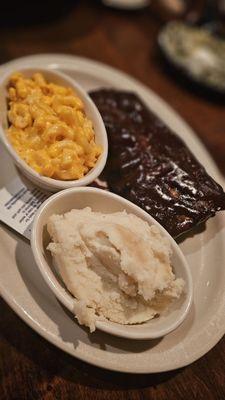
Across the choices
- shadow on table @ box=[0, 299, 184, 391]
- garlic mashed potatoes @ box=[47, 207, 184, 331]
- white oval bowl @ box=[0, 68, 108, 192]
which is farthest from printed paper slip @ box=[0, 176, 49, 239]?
shadow on table @ box=[0, 299, 184, 391]

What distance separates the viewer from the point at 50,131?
71.1 inches

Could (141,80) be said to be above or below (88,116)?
below

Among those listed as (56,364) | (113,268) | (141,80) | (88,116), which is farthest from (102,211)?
(141,80)

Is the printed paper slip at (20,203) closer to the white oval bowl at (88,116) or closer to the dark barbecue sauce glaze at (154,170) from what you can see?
the white oval bowl at (88,116)

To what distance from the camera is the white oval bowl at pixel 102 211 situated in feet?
4.78

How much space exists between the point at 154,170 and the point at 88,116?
45 cm

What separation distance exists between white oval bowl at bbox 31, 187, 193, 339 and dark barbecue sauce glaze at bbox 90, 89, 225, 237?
0.17m

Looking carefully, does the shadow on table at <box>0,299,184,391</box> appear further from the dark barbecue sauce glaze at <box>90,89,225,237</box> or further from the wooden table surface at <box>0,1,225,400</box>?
the dark barbecue sauce glaze at <box>90,89,225,237</box>

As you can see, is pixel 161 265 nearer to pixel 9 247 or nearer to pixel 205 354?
pixel 205 354

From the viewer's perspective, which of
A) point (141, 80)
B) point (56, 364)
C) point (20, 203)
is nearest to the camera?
point (56, 364)

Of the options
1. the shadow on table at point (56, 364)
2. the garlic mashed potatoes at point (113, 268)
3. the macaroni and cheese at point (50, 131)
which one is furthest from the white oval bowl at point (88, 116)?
the shadow on table at point (56, 364)

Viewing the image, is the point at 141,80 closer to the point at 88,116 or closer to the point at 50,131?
→ the point at 88,116

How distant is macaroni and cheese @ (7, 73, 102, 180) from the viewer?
5.85 feet

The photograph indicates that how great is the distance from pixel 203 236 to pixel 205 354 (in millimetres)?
590
